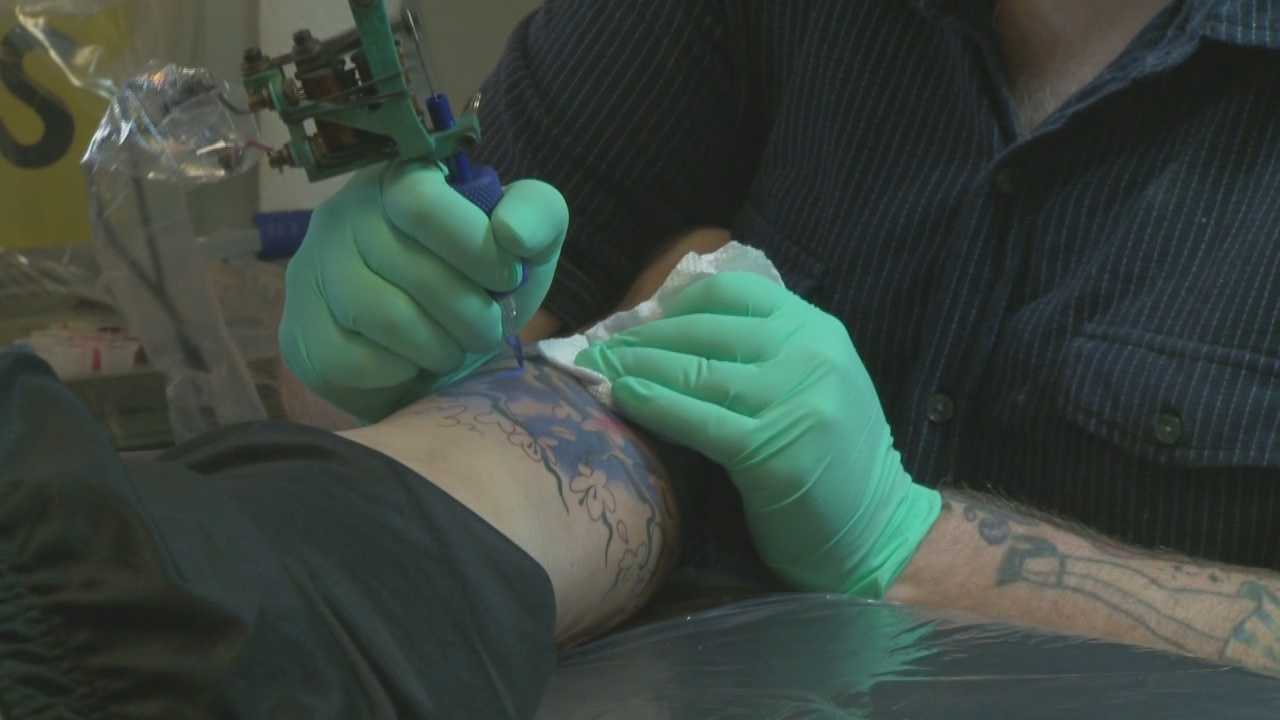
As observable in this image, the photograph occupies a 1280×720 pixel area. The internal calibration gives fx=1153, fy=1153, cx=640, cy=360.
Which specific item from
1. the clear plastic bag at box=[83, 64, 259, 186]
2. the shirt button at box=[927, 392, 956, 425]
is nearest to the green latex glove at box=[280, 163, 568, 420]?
the clear plastic bag at box=[83, 64, 259, 186]

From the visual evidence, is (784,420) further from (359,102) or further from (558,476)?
(359,102)

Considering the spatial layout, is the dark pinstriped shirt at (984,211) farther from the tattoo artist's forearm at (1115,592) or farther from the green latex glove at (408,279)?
the green latex glove at (408,279)

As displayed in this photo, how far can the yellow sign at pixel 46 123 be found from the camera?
4.55 ft

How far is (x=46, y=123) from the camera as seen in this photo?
1405 mm

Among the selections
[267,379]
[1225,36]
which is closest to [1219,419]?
[1225,36]

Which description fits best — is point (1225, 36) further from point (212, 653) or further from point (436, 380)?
point (212, 653)

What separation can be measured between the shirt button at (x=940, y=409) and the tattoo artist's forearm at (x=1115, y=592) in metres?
0.11

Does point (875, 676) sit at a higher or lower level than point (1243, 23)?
lower

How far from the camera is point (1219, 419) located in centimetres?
87

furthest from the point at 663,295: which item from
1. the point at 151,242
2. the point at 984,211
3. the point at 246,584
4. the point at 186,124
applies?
the point at 151,242

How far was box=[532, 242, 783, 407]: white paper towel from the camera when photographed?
94 cm

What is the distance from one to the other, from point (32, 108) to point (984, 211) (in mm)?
1117

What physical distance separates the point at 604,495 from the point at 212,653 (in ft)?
1.36

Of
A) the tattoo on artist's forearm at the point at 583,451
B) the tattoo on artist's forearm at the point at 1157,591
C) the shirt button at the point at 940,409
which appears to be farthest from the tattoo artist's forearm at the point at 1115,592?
the tattoo on artist's forearm at the point at 583,451
